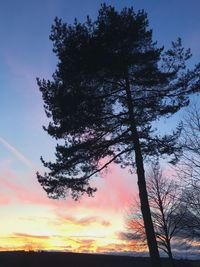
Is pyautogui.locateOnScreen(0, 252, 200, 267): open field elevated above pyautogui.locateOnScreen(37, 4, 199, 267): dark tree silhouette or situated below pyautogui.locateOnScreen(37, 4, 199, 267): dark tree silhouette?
below

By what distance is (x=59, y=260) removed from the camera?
21594 millimetres

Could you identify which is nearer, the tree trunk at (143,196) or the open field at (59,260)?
the tree trunk at (143,196)

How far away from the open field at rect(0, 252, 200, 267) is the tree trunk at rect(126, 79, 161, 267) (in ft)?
23.9

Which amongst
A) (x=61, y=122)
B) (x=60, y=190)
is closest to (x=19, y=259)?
(x=60, y=190)

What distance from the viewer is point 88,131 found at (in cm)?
1845

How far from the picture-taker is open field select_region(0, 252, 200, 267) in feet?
63.6

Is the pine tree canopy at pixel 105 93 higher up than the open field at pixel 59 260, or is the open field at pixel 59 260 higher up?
the pine tree canopy at pixel 105 93

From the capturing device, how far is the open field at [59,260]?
19391mm

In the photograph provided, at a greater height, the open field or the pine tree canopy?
the pine tree canopy

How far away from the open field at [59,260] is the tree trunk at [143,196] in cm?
729

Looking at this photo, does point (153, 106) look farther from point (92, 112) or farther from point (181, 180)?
point (181, 180)

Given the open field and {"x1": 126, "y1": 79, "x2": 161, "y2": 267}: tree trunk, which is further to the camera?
the open field

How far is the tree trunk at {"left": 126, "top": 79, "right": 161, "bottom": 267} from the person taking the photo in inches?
605

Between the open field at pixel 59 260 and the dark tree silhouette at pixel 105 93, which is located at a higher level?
the dark tree silhouette at pixel 105 93
